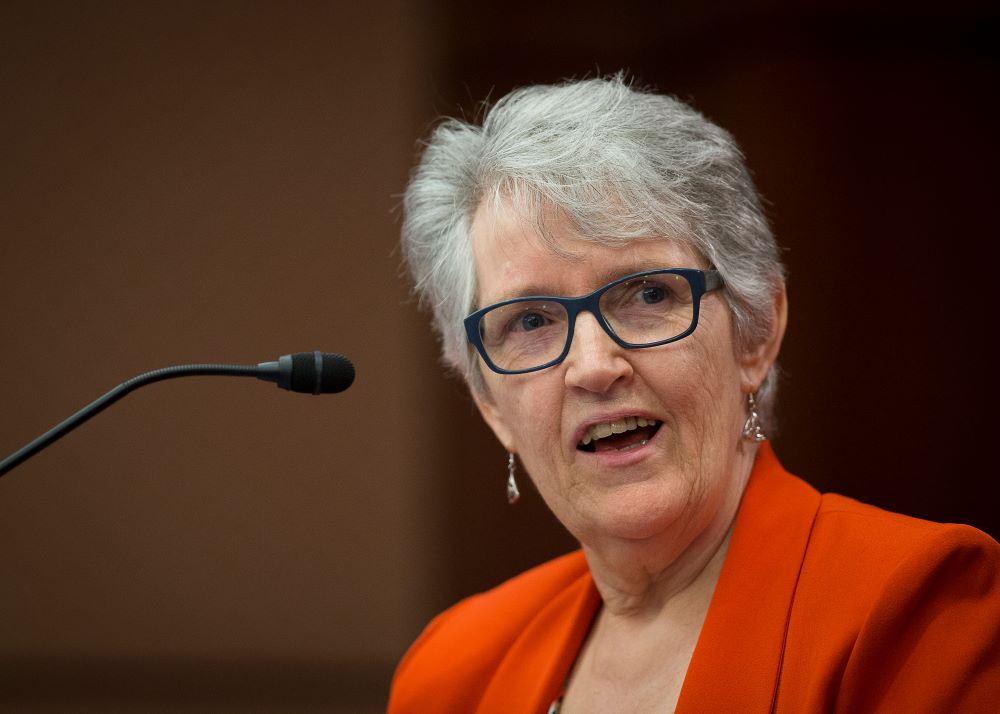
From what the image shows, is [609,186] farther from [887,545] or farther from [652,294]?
[887,545]

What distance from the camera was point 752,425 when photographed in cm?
162

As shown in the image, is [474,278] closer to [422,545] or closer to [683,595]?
Result: [683,595]

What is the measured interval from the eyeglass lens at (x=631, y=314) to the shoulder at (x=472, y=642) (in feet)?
1.79

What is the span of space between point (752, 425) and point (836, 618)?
1.34 feet

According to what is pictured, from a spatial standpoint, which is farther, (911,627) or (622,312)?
(622,312)

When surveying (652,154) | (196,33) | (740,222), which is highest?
(196,33)

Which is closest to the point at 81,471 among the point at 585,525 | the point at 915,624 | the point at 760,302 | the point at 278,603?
the point at 278,603

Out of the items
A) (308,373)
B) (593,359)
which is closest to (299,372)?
(308,373)

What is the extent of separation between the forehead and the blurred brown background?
180 centimetres

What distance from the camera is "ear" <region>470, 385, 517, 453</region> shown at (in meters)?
1.74

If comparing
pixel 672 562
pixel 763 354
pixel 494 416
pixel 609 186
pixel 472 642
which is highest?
pixel 609 186

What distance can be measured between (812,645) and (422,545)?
2212 millimetres

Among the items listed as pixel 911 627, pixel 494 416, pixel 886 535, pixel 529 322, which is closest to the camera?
pixel 911 627

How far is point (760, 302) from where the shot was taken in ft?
5.28
